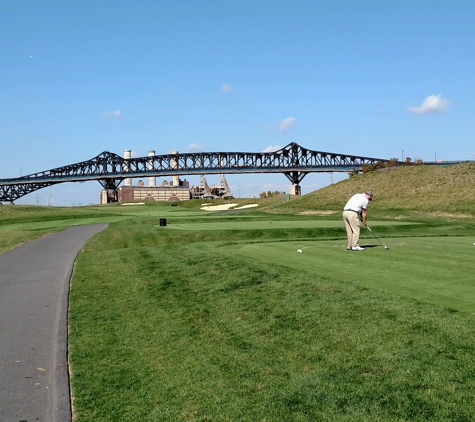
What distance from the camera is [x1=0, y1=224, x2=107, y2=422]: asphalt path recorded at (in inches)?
242

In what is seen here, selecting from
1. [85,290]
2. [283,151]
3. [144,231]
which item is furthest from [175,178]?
[85,290]

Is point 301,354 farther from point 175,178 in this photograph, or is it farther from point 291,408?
point 175,178

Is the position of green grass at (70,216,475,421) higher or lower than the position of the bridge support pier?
lower

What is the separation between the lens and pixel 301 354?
23.1ft

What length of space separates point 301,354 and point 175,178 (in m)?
192

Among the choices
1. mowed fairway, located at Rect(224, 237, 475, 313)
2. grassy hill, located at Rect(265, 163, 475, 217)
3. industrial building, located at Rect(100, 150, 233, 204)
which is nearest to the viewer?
mowed fairway, located at Rect(224, 237, 475, 313)

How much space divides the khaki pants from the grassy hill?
2708 cm

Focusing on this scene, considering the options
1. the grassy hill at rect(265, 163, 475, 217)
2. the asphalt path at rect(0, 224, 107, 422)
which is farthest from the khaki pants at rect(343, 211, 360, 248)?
the grassy hill at rect(265, 163, 475, 217)

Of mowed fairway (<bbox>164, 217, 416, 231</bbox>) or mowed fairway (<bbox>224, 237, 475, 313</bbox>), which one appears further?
mowed fairway (<bbox>164, 217, 416, 231</bbox>)

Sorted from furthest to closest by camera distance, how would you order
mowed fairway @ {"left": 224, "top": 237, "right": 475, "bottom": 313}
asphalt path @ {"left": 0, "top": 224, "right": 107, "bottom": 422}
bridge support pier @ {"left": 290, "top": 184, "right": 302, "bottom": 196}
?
bridge support pier @ {"left": 290, "top": 184, "right": 302, "bottom": 196} < mowed fairway @ {"left": 224, "top": 237, "right": 475, "bottom": 313} < asphalt path @ {"left": 0, "top": 224, "right": 107, "bottom": 422}

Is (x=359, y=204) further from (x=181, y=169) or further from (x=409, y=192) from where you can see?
(x=181, y=169)

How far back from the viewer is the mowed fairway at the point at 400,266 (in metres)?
9.42

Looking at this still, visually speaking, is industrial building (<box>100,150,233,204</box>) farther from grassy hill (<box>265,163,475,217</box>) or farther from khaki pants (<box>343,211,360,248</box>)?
khaki pants (<box>343,211,360,248</box>)

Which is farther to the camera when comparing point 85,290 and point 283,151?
point 283,151
